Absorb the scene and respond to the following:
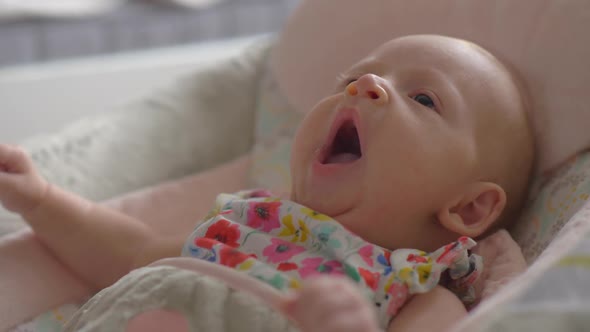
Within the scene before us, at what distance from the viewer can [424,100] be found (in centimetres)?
97

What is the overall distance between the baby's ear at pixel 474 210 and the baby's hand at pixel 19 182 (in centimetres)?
56

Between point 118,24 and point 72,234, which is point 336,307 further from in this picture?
point 118,24

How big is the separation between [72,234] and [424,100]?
20.8 inches

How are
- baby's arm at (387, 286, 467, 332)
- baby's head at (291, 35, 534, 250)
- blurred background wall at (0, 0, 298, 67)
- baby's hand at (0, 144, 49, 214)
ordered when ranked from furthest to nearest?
blurred background wall at (0, 0, 298, 67)
baby's hand at (0, 144, 49, 214)
baby's head at (291, 35, 534, 250)
baby's arm at (387, 286, 467, 332)

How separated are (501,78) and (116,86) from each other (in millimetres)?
1501

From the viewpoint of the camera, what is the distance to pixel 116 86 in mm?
2275

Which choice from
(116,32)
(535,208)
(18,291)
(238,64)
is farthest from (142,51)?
(535,208)

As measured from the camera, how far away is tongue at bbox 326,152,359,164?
0.98 meters

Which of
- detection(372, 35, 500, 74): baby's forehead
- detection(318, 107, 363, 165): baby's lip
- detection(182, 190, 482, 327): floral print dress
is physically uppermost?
detection(372, 35, 500, 74): baby's forehead

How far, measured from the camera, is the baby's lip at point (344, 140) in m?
0.96

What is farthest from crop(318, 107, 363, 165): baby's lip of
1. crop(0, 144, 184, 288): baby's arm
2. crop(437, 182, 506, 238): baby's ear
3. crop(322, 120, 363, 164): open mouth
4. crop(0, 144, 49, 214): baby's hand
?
crop(0, 144, 49, 214): baby's hand

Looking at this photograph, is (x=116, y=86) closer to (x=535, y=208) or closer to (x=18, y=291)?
(x=18, y=291)

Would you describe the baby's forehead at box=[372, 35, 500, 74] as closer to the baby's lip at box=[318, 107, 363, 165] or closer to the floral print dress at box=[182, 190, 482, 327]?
the baby's lip at box=[318, 107, 363, 165]

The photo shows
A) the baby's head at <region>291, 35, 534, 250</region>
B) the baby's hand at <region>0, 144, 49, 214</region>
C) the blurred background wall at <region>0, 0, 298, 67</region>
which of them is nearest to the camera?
the baby's head at <region>291, 35, 534, 250</region>
